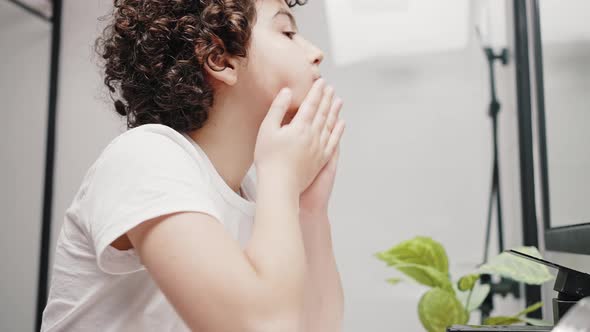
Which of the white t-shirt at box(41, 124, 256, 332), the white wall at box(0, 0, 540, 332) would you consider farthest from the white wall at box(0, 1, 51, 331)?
the white t-shirt at box(41, 124, 256, 332)

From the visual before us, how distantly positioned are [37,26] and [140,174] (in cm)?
200

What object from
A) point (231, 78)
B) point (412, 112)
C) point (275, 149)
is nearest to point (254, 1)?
point (231, 78)

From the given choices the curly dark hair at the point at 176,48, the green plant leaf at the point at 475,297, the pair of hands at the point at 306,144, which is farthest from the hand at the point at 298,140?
the green plant leaf at the point at 475,297

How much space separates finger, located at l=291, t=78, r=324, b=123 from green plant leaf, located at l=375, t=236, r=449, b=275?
1.23 feet

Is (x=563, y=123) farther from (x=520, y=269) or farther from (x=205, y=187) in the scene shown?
(x=205, y=187)

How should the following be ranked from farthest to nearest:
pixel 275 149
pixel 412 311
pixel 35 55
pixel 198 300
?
pixel 35 55 → pixel 412 311 → pixel 275 149 → pixel 198 300

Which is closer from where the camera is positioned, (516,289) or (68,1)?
(516,289)

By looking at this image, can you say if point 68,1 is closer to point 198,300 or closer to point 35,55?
point 35,55

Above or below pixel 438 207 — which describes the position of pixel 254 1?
above

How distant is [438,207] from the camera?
1.77 metres

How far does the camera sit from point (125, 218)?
0.49 m

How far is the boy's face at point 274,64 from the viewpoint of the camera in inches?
28.7

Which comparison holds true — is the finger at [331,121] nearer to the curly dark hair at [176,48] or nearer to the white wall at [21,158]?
the curly dark hair at [176,48]

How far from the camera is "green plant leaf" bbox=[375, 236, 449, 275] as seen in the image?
0.97 m
